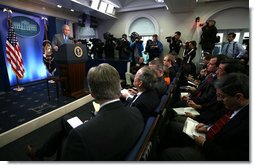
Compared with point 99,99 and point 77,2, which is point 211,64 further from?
point 77,2

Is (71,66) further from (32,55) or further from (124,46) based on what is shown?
(124,46)

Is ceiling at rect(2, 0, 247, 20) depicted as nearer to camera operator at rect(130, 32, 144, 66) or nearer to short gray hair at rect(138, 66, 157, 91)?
camera operator at rect(130, 32, 144, 66)

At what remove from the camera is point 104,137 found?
703 millimetres

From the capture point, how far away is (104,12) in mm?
5832

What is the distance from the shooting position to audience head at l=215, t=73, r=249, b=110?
3.26 ft

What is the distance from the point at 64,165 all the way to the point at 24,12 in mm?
5167

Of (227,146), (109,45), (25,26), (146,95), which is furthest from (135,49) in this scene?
(227,146)

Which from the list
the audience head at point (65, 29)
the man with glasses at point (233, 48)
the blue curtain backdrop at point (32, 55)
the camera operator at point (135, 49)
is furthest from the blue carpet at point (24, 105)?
the man with glasses at point (233, 48)

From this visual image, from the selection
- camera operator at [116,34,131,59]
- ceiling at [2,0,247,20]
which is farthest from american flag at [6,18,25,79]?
camera operator at [116,34,131,59]

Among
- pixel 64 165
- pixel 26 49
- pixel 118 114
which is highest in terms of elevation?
pixel 26 49

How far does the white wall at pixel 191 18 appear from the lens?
5.06 meters

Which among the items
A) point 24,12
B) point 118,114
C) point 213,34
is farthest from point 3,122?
point 213,34

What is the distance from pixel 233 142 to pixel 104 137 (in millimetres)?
856

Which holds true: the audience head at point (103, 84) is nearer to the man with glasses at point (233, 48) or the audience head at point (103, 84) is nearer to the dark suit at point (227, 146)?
the dark suit at point (227, 146)
